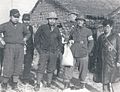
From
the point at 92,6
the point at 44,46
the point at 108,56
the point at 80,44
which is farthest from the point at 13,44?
the point at 92,6

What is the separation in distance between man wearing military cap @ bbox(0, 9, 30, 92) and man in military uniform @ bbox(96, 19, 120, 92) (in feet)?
7.19

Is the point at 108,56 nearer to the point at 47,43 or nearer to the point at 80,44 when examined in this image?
the point at 80,44

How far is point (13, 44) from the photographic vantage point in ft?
26.3

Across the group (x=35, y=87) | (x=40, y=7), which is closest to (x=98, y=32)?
(x=35, y=87)

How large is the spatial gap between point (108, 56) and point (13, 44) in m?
2.58

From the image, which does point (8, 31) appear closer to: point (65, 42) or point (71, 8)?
point (65, 42)

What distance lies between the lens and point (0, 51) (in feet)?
28.1

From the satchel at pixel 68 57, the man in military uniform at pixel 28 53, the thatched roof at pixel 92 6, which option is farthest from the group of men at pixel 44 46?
the thatched roof at pixel 92 6

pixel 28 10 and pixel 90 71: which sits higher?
pixel 28 10

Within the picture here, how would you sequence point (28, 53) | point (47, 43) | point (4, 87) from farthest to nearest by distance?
point (28, 53), point (4, 87), point (47, 43)

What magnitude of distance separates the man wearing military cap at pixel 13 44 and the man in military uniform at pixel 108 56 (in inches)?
86.2

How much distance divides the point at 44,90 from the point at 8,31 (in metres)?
1.99

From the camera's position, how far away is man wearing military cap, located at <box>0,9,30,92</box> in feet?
26.0

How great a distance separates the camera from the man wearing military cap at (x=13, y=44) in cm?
794
